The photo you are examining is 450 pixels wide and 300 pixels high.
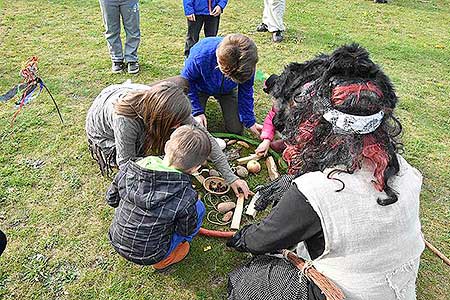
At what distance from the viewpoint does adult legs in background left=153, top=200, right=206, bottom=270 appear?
98.6 inches

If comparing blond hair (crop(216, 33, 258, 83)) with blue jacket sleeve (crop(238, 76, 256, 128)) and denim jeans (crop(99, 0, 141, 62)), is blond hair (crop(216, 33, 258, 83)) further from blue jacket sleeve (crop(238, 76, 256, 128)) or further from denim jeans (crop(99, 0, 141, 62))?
denim jeans (crop(99, 0, 141, 62))

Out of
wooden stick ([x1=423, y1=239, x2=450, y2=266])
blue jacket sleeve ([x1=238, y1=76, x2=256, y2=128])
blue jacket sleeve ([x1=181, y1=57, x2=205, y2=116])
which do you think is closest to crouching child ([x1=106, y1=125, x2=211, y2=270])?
blue jacket sleeve ([x1=181, y1=57, x2=205, y2=116])

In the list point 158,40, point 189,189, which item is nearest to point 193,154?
point 189,189

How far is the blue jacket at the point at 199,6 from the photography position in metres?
4.63

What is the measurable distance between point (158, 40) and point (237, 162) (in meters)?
2.74

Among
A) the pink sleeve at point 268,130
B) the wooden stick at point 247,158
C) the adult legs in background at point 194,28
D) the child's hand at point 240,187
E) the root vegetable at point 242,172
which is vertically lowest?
the root vegetable at point 242,172

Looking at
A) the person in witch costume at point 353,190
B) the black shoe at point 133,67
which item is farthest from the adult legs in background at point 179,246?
the black shoe at point 133,67

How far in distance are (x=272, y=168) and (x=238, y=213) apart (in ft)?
1.86

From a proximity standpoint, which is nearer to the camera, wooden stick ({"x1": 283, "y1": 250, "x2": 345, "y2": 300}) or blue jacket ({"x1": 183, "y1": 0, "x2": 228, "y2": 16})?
wooden stick ({"x1": 283, "y1": 250, "x2": 345, "y2": 300})

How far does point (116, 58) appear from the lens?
4703 millimetres

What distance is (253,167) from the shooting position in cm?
A: 342

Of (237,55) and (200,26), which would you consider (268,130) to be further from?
(200,26)

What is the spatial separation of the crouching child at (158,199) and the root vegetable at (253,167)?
108 centimetres

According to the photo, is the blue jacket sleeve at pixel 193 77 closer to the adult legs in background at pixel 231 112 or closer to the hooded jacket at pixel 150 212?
the adult legs in background at pixel 231 112
